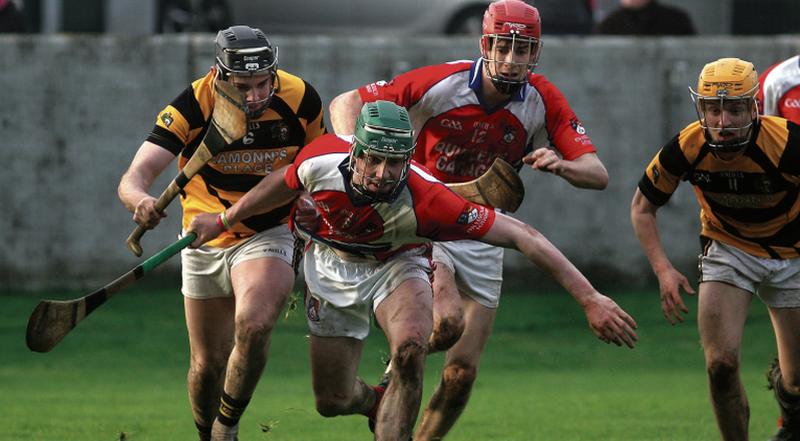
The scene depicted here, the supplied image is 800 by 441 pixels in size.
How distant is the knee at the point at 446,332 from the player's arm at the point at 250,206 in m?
1.04

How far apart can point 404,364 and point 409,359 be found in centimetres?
3

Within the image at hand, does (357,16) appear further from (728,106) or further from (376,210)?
(376,210)

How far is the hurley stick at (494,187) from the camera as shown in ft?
25.0

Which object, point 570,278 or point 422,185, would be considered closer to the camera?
point 570,278

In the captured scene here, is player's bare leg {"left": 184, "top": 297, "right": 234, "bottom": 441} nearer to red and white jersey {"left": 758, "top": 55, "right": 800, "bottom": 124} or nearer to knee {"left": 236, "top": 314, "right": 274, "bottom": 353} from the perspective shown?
knee {"left": 236, "top": 314, "right": 274, "bottom": 353}

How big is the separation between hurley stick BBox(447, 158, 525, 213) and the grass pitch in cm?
176

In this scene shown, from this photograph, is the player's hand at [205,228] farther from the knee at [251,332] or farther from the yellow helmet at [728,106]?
the yellow helmet at [728,106]

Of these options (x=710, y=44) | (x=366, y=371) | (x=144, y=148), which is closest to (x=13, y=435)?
(x=144, y=148)

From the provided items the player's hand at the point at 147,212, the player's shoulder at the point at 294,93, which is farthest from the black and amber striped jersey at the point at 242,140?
the player's hand at the point at 147,212

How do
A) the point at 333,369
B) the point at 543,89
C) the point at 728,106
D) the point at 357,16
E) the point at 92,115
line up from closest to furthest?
the point at 333,369 < the point at 728,106 < the point at 543,89 < the point at 92,115 < the point at 357,16

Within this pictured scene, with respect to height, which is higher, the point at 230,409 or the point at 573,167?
the point at 573,167

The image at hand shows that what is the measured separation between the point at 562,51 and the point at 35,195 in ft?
15.2

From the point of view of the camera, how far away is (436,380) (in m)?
11.4

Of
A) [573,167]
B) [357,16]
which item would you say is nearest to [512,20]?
[573,167]
